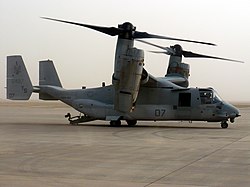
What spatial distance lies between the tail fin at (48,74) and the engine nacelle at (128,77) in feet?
24.7

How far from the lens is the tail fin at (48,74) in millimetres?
29938

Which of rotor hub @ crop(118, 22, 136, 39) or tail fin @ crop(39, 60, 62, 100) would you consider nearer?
rotor hub @ crop(118, 22, 136, 39)

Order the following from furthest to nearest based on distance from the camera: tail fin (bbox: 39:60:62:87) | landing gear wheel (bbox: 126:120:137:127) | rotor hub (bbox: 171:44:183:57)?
rotor hub (bbox: 171:44:183:57)
tail fin (bbox: 39:60:62:87)
landing gear wheel (bbox: 126:120:137:127)

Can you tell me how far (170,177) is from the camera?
30.5 feet

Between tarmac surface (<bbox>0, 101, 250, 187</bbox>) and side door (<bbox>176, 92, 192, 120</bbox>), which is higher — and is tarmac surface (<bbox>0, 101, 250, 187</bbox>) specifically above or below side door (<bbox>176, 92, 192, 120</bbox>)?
below

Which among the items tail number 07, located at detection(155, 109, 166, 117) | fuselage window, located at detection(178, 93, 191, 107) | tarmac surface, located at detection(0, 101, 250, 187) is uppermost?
fuselage window, located at detection(178, 93, 191, 107)

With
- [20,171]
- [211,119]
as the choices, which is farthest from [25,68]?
[20,171]

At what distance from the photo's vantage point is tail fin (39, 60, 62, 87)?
29938 mm

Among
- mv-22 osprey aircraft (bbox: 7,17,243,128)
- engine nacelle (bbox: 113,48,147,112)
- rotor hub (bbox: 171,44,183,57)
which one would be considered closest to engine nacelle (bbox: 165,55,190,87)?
mv-22 osprey aircraft (bbox: 7,17,243,128)

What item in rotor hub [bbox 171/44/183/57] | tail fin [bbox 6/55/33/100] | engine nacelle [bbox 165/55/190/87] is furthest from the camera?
engine nacelle [bbox 165/55/190/87]

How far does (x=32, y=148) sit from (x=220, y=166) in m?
6.17

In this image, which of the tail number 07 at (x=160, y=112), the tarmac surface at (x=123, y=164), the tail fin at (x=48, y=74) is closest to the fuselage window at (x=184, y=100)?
the tail number 07 at (x=160, y=112)

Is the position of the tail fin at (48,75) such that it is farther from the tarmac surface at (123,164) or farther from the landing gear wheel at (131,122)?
the tarmac surface at (123,164)

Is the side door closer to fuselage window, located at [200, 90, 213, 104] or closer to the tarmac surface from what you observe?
fuselage window, located at [200, 90, 213, 104]
